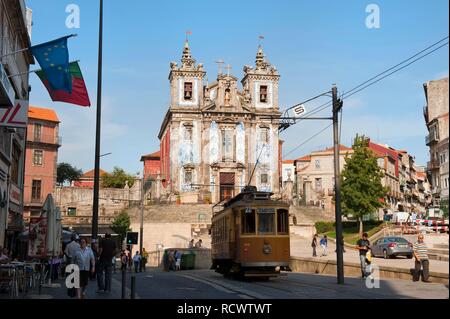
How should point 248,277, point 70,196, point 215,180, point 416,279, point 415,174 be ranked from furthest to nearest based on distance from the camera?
1. point 415,174
2. point 70,196
3. point 215,180
4. point 248,277
5. point 416,279

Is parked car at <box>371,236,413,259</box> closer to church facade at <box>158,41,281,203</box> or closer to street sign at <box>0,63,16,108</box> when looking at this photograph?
street sign at <box>0,63,16,108</box>

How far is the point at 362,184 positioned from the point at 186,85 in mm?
26644

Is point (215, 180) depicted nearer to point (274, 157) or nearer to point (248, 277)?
point (274, 157)

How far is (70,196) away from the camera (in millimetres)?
78375

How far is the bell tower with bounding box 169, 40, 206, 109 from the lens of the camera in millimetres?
73812

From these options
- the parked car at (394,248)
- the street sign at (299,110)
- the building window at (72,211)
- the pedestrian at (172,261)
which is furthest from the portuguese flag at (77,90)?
the building window at (72,211)

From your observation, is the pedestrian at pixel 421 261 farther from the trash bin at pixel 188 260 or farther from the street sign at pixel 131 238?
the trash bin at pixel 188 260

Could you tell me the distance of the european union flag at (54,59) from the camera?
18688 mm

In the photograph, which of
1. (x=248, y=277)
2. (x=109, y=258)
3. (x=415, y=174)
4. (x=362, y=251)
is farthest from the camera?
(x=415, y=174)

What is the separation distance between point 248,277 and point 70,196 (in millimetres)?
57415

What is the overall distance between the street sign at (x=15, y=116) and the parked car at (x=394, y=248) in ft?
69.4

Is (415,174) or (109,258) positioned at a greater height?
(415,174)

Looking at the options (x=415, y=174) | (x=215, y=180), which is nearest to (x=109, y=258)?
(x=215, y=180)

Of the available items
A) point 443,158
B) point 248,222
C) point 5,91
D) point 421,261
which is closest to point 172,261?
point 248,222
